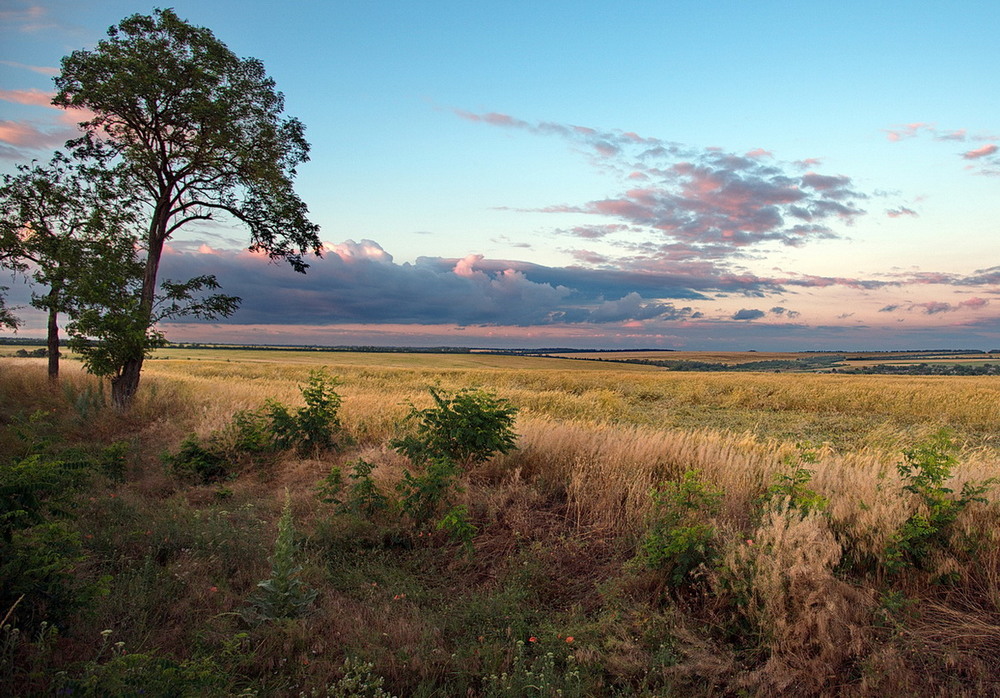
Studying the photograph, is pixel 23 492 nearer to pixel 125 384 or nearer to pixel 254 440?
pixel 254 440

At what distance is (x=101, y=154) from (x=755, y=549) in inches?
832

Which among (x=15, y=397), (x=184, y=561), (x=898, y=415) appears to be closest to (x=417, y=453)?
(x=184, y=561)

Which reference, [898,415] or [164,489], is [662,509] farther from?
[898,415]

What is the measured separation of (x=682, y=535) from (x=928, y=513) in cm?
228

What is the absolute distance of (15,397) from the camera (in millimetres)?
16859

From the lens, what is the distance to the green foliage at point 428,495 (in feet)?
22.7

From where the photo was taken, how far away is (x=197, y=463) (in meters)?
10.1

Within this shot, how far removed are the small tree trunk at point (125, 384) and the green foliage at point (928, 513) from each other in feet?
58.9

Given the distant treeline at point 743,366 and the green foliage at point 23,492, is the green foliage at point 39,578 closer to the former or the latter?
the green foliage at point 23,492

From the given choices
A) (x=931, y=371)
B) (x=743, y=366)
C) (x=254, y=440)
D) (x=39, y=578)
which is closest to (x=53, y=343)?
(x=254, y=440)

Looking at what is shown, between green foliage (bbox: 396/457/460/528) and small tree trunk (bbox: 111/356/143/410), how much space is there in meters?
12.8

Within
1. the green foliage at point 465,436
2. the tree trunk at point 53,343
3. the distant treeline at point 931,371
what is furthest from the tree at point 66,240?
the distant treeline at point 931,371

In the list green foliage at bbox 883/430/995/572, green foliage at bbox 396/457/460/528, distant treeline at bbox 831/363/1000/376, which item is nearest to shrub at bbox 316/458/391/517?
green foliage at bbox 396/457/460/528

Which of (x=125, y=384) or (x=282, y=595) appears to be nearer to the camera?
(x=282, y=595)
